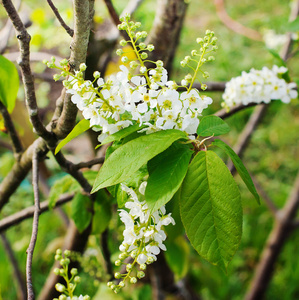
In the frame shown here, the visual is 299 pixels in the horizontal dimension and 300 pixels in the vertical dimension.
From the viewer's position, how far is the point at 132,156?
0.44 metres

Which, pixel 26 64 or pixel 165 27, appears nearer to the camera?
pixel 26 64

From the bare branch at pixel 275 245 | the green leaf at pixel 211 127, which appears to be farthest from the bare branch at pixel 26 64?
the bare branch at pixel 275 245

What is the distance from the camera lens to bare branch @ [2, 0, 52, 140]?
48cm

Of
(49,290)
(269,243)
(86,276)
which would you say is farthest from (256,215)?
(49,290)

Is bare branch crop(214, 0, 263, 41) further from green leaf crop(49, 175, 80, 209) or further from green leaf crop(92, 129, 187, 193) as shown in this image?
green leaf crop(92, 129, 187, 193)

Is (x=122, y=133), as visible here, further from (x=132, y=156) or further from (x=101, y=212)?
(x=101, y=212)

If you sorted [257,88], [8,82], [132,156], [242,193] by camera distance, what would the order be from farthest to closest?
[242,193] → [257,88] → [8,82] → [132,156]

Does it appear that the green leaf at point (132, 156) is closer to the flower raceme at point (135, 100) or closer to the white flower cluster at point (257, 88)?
the flower raceme at point (135, 100)

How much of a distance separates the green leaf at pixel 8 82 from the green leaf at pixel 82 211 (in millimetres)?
250

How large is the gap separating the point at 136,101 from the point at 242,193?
225cm

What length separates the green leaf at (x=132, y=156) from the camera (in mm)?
427

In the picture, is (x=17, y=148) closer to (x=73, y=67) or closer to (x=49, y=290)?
(x=73, y=67)

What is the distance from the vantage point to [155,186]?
447mm

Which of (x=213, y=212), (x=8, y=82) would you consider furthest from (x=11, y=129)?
(x=213, y=212)
